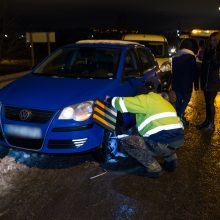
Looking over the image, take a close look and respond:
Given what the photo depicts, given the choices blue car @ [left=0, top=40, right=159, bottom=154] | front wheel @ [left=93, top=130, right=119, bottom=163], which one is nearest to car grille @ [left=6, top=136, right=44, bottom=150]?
blue car @ [left=0, top=40, right=159, bottom=154]

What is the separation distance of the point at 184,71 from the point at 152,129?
9.06 ft

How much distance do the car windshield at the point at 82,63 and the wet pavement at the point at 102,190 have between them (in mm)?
1310

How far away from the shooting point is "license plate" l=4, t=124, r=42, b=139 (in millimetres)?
4257

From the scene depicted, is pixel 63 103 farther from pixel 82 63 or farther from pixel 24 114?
pixel 82 63

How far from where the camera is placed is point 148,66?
674 centimetres

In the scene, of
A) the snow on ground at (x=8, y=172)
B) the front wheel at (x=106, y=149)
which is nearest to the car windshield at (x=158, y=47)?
the front wheel at (x=106, y=149)

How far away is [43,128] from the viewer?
4227 millimetres

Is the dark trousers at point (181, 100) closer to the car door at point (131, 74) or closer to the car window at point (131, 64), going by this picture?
the car door at point (131, 74)

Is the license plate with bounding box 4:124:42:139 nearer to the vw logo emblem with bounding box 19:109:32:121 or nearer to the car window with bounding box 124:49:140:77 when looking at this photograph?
the vw logo emblem with bounding box 19:109:32:121

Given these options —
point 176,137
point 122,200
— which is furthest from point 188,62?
point 122,200

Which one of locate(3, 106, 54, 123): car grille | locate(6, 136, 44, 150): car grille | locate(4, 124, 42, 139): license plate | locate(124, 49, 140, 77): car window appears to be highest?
locate(124, 49, 140, 77): car window

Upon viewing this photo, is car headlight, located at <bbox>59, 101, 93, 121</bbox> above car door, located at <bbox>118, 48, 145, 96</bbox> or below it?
below

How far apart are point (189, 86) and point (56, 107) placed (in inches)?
131

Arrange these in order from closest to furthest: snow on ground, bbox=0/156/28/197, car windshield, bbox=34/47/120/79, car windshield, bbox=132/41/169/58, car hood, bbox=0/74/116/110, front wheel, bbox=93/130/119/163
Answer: snow on ground, bbox=0/156/28/197, car hood, bbox=0/74/116/110, front wheel, bbox=93/130/119/163, car windshield, bbox=34/47/120/79, car windshield, bbox=132/41/169/58
